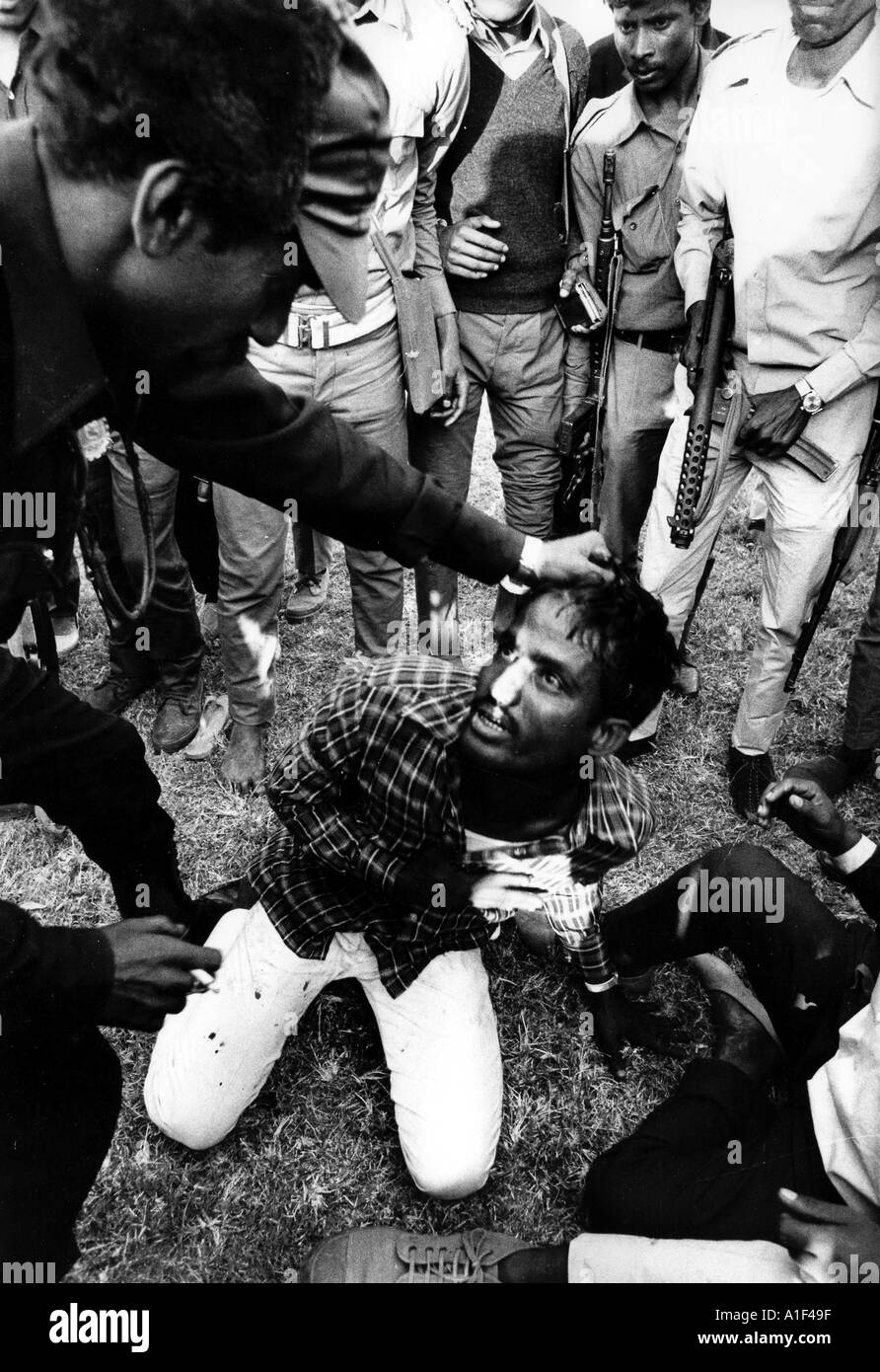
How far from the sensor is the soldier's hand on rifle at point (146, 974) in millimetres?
1658

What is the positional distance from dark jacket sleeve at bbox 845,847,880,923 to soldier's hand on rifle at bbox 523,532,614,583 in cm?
89

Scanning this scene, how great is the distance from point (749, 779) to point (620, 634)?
4.78 ft

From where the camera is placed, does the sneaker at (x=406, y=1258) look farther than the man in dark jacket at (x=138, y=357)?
Yes

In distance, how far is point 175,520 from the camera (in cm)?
348

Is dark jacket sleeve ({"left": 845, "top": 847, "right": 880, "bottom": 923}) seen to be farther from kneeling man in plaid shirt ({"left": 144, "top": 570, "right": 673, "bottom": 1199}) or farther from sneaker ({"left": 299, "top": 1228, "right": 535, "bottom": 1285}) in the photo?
sneaker ({"left": 299, "top": 1228, "right": 535, "bottom": 1285})

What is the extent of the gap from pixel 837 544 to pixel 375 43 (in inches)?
79.4

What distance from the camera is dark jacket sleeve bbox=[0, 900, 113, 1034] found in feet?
4.98

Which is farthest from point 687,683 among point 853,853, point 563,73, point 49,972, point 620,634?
point 49,972

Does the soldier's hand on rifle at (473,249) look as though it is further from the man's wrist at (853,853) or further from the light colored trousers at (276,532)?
the man's wrist at (853,853)

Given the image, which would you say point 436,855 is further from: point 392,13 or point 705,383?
point 392,13

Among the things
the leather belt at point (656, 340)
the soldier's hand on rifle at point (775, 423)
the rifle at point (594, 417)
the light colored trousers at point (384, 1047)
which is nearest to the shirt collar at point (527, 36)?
the rifle at point (594, 417)

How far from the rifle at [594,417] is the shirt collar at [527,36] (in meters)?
0.45
